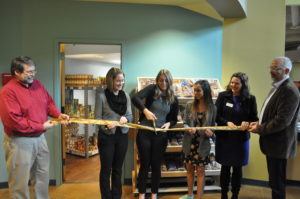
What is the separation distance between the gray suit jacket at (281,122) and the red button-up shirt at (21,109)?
7.37 feet

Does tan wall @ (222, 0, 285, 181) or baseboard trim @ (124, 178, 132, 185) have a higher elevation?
tan wall @ (222, 0, 285, 181)

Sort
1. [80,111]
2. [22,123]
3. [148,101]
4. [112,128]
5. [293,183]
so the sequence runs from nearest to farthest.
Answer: [22,123]
[112,128]
[148,101]
[293,183]
[80,111]

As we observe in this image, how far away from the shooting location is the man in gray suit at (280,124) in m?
2.08

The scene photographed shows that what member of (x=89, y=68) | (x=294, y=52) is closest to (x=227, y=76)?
(x=294, y=52)

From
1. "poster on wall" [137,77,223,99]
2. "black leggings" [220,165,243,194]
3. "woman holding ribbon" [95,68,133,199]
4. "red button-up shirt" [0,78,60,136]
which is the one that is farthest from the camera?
"poster on wall" [137,77,223,99]

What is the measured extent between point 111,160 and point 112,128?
1.26 ft

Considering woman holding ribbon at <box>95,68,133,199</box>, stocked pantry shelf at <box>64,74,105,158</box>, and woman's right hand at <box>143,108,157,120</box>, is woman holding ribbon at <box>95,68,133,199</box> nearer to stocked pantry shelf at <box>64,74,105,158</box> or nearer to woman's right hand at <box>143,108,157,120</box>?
woman's right hand at <box>143,108,157,120</box>

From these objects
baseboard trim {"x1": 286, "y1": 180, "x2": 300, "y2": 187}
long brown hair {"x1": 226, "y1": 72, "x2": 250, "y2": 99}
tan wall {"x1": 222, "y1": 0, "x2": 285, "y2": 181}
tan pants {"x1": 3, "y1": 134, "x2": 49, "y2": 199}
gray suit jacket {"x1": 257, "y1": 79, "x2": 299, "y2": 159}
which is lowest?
baseboard trim {"x1": 286, "y1": 180, "x2": 300, "y2": 187}

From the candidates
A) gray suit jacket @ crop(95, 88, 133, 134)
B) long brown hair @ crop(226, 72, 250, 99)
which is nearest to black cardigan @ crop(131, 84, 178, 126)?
gray suit jacket @ crop(95, 88, 133, 134)

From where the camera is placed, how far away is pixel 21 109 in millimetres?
2047

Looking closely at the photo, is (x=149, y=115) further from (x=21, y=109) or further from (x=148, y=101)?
(x=21, y=109)

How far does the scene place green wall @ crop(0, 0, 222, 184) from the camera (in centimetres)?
333

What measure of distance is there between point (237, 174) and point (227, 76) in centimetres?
167

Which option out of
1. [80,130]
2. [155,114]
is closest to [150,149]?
[155,114]
